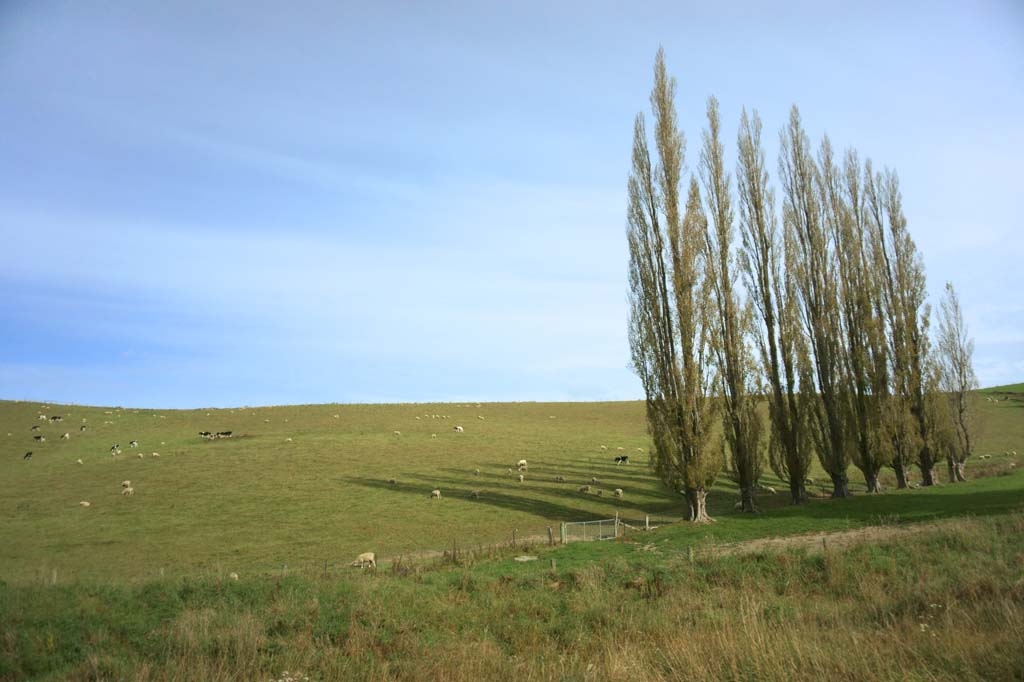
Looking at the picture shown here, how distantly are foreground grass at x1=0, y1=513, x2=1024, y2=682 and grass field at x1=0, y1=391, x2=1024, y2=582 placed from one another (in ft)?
24.5

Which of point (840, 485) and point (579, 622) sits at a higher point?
point (579, 622)

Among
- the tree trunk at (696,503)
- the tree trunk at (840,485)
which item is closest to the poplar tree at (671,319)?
the tree trunk at (696,503)

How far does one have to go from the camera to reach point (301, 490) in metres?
37.2

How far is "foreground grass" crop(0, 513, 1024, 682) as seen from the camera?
7039 millimetres

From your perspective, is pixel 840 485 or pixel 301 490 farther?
pixel 301 490

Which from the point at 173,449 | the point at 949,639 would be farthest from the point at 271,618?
the point at 173,449

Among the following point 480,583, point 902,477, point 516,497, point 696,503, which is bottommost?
point 516,497

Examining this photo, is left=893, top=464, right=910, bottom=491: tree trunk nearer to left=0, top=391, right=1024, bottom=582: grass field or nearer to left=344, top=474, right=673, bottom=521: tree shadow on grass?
left=0, top=391, right=1024, bottom=582: grass field

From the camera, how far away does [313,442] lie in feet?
167

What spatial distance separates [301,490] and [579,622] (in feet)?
99.0

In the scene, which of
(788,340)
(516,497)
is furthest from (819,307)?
(516,497)

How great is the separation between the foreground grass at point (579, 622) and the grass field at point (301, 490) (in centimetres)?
748

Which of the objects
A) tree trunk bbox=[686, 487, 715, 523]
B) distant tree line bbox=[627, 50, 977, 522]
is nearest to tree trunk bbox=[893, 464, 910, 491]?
distant tree line bbox=[627, 50, 977, 522]

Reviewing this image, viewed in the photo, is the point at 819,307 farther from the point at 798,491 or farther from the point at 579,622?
the point at 579,622
